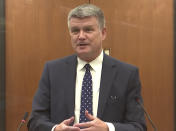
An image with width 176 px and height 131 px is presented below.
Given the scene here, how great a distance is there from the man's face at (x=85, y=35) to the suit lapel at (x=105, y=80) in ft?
0.38

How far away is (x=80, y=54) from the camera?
1.43 m

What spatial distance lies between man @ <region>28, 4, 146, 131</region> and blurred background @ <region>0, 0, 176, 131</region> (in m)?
0.93

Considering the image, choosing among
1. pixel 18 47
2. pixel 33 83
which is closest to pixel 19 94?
pixel 33 83

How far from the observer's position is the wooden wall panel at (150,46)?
7.43 feet

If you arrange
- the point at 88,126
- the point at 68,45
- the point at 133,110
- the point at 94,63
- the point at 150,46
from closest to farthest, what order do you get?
the point at 88,126 < the point at 133,110 < the point at 94,63 < the point at 150,46 < the point at 68,45

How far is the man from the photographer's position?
4.47ft

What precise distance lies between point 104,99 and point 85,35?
386 mm

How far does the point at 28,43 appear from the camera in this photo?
2.35 m

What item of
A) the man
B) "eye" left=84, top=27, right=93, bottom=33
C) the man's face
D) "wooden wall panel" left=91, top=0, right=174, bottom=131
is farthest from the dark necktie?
"wooden wall panel" left=91, top=0, right=174, bottom=131

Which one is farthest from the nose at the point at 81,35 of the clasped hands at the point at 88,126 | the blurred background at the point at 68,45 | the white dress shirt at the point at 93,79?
the blurred background at the point at 68,45

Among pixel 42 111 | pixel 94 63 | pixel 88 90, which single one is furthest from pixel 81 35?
pixel 42 111

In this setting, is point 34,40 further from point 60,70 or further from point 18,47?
point 60,70

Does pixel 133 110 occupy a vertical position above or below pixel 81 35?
below

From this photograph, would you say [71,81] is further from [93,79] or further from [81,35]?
[81,35]
